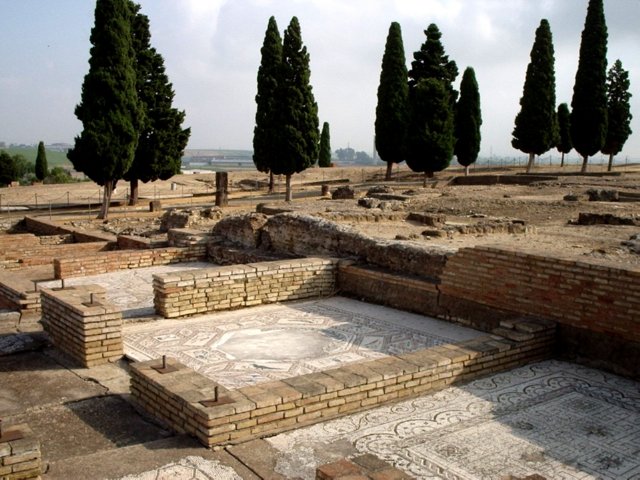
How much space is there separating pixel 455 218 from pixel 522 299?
18.3ft

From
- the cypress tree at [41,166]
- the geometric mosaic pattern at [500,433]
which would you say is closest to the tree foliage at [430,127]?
the cypress tree at [41,166]

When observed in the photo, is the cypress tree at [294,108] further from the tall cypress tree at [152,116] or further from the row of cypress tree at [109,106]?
the row of cypress tree at [109,106]

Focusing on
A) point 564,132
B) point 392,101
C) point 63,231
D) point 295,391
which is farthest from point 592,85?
point 295,391

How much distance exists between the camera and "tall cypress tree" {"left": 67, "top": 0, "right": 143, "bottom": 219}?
18.5 meters

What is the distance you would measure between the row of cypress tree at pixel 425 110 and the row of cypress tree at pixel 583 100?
8.15 ft

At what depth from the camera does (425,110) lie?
1096 inches

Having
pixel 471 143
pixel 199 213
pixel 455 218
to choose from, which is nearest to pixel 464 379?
pixel 455 218

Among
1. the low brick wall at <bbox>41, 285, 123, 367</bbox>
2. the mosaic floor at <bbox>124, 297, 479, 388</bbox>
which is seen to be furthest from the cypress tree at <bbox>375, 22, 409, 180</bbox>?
the low brick wall at <bbox>41, 285, 123, 367</bbox>

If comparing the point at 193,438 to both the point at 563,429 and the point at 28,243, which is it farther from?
the point at 28,243

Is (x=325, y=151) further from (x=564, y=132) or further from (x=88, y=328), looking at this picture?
(x=88, y=328)

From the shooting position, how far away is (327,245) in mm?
9297

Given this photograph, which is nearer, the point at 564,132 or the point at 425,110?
the point at 425,110

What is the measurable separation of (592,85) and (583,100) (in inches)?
28.7

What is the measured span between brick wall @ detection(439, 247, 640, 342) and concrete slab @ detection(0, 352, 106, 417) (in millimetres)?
3849
